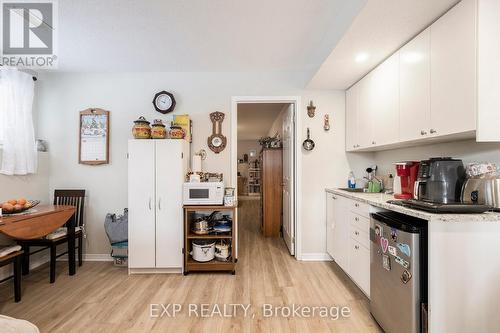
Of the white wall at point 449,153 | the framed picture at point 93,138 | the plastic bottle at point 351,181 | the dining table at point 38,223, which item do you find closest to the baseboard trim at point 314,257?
the plastic bottle at point 351,181

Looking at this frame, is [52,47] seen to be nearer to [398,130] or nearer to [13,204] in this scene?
[13,204]

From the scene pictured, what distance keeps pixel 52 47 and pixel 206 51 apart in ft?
5.31

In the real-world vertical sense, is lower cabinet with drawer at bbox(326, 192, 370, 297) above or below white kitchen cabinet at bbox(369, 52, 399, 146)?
below

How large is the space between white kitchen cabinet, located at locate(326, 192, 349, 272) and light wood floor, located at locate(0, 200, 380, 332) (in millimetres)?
217

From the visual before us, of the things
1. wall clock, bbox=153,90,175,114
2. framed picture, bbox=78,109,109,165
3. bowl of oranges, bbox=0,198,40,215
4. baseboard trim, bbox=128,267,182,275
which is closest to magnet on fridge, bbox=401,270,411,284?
baseboard trim, bbox=128,267,182,275

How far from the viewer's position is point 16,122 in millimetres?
2631

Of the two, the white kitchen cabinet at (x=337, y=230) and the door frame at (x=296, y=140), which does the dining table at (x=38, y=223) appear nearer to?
the door frame at (x=296, y=140)

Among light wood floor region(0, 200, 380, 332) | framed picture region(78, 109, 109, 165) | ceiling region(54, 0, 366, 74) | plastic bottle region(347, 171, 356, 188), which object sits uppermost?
ceiling region(54, 0, 366, 74)

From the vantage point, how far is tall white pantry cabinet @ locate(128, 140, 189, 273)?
2648mm

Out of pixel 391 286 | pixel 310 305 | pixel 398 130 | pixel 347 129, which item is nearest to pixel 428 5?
pixel 398 130

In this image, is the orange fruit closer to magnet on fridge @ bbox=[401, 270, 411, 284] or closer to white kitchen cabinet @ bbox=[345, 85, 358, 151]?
→ magnet on fridge @ bbox=[401, 270, 411, 284]

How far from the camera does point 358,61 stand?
2.29 m

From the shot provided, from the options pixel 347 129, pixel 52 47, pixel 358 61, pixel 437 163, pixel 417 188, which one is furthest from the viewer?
pixel 347 129

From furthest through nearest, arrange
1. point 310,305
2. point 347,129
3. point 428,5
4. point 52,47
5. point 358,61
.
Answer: point 347,129 < point 52,47 < point 358,61 < point 310,305 < point 428,5
